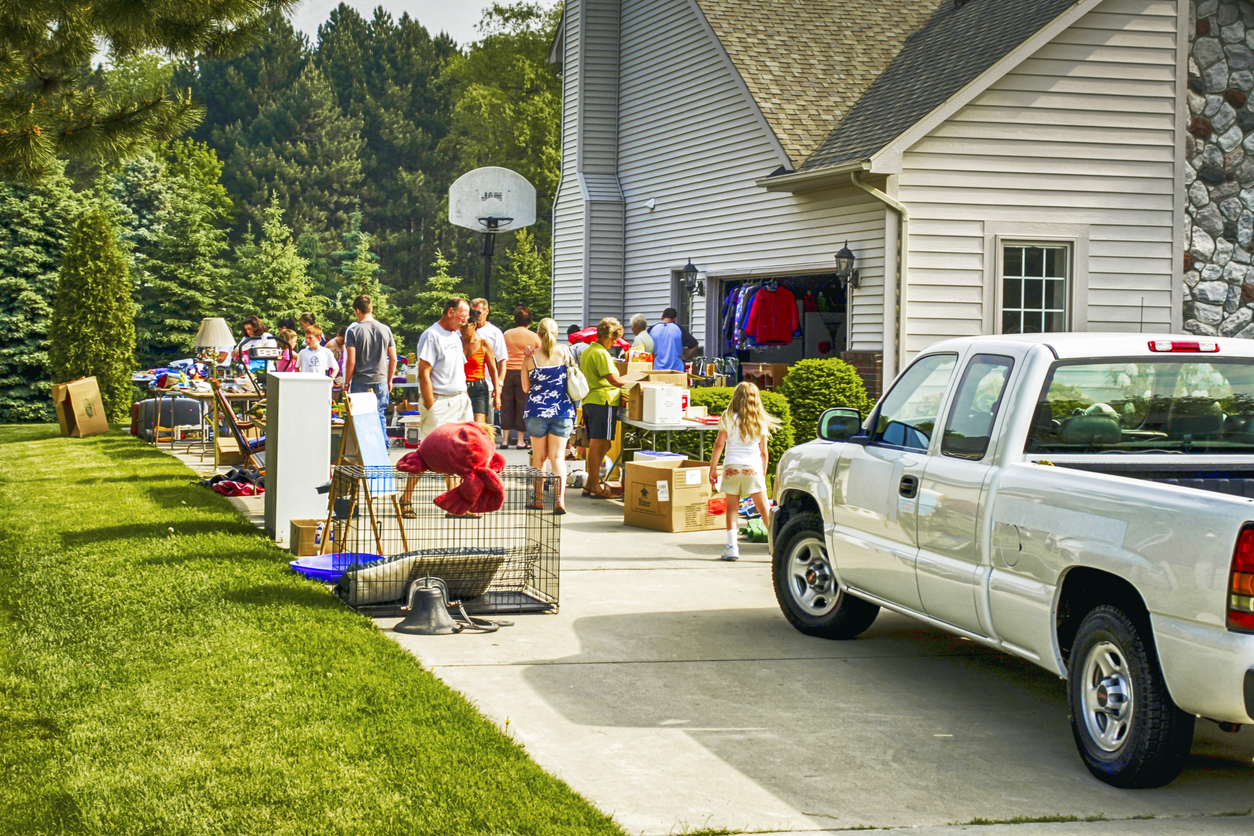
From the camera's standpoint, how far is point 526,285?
48844mm

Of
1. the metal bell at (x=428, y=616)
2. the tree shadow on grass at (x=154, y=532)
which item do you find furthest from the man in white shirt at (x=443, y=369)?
the metal bell at (x=428, y=616)

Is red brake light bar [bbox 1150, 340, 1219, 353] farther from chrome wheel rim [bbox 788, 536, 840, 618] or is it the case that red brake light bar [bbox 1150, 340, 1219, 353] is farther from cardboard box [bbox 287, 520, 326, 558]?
cardboard box [bbox 287, 520, 326, 558]

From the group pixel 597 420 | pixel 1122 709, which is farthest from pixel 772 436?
pixel 1122 709

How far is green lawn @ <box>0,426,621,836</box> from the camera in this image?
451cm

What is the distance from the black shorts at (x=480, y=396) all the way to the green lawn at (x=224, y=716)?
4435 millimetres

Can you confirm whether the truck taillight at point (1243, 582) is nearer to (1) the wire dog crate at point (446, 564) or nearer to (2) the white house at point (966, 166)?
(1) the wire dog crate at point (446, 564)

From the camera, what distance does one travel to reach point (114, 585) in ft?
27.1

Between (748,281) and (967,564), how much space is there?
1414 centimetres

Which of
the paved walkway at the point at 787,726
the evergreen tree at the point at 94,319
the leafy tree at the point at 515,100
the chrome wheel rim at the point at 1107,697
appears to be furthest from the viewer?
the leafy tree at the point at 515,100

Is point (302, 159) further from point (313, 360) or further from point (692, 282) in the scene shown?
point (313, 360)

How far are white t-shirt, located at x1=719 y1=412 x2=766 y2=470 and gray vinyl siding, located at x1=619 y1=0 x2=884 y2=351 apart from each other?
18.2ft

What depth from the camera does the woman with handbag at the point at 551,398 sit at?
11750 mm

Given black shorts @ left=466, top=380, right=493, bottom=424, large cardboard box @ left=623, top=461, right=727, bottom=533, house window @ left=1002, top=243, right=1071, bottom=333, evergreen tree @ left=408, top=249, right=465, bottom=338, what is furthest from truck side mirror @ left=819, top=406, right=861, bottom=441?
evergreen tree @ left=408, top=249, right=465, bottom=338

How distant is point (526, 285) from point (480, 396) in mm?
35493
